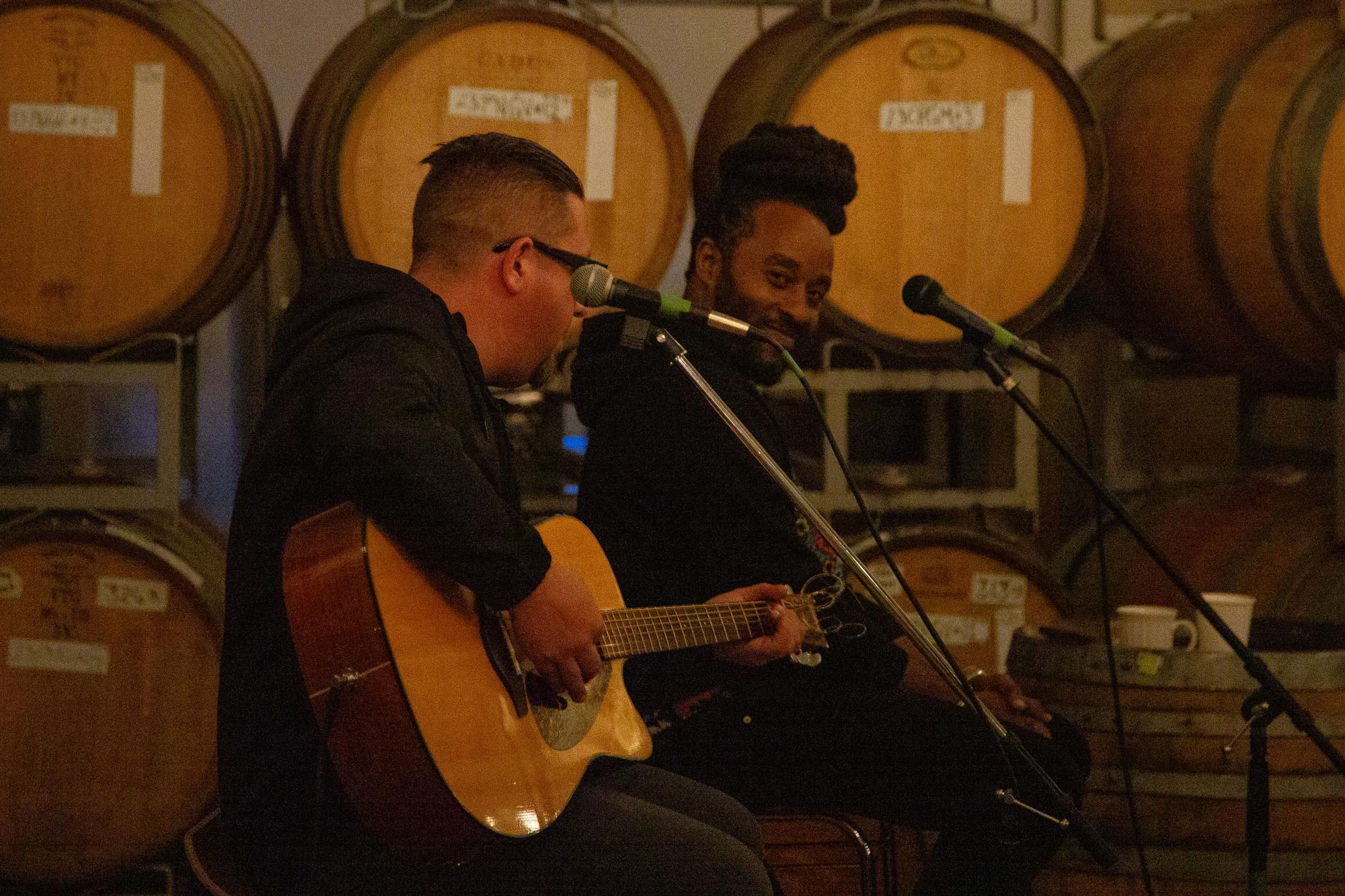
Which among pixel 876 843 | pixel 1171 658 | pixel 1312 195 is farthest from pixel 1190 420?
pixel 876 843

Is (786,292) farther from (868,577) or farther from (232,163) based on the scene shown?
(232,163)

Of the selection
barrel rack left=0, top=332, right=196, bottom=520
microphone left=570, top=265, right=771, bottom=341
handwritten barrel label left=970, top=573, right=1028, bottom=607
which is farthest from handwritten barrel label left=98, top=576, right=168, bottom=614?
handwritten barrel label left=970, top=573, right=1028, bottom=607

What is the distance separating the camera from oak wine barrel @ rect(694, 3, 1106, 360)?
3.16m

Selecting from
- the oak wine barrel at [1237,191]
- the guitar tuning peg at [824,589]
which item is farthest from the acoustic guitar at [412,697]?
the oak wine barrel at [1237,191]

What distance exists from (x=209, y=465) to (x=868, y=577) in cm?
275

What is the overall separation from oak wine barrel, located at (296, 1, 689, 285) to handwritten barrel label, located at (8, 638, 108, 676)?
0.97m

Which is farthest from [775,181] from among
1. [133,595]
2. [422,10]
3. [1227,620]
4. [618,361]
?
[133,595]

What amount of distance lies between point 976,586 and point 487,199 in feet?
5.83

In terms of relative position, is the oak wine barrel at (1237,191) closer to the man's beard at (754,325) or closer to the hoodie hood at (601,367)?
the man's beard at (754,325)

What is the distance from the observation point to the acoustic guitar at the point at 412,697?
1580mm

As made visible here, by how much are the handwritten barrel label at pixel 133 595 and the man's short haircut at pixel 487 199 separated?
138 centimetres

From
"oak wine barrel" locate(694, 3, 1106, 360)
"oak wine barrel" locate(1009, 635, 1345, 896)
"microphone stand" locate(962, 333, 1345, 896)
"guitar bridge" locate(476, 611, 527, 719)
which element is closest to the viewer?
"guitar bridge" locate(476, 611, 527, 719)

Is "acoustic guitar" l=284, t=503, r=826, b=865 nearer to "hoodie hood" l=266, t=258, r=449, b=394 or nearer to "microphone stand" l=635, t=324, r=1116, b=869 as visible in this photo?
"hoodie hood" l=266, t=258, r=449, b=394

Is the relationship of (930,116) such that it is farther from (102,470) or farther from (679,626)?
(102,470)
